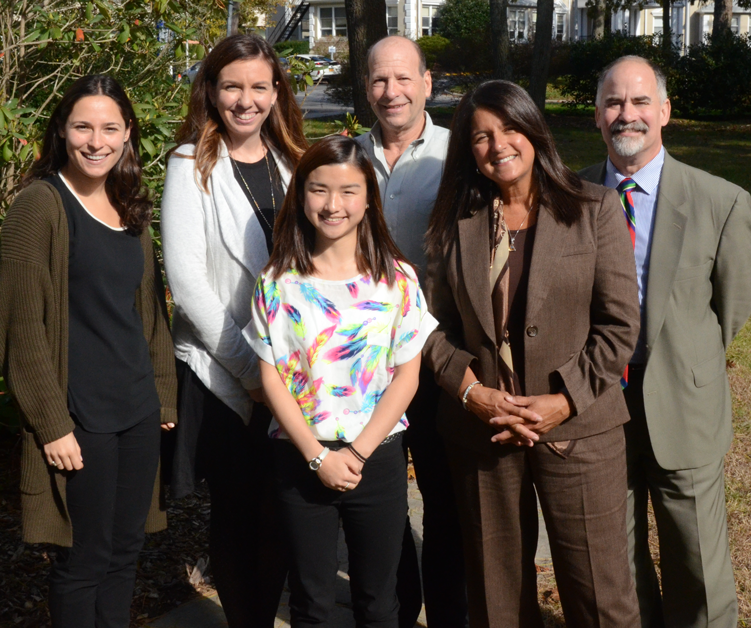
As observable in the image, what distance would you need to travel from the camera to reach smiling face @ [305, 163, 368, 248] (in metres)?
2.76

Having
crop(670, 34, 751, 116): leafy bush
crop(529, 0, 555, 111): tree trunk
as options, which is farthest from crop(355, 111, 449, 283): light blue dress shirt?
crop(670, 34, 751, 116): leafy bush

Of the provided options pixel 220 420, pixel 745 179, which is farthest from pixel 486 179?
pixel 745 179

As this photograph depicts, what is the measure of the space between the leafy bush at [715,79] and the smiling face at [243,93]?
21.7m

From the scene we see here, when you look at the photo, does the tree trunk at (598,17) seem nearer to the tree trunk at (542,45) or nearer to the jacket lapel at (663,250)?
the tree trunk at (542,45)

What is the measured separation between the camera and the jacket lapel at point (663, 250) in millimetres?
3018

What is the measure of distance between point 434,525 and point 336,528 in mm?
649

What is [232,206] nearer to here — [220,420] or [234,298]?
[234,298]

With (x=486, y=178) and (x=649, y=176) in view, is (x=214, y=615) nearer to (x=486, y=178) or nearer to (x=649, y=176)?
(x=486, y=178)

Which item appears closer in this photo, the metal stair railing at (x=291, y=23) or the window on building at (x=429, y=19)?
the metal stair railing at (x=291, y=23)

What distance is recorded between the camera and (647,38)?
26.4 metres

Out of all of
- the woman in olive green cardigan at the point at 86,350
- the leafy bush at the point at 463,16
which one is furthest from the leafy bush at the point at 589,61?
the woman in olive green cardigan at the point at 86,350

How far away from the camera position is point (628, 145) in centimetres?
313

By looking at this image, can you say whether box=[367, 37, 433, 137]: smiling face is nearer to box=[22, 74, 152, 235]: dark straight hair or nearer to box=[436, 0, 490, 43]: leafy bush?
box=[22, 74, 152, 235]: dark straight hair

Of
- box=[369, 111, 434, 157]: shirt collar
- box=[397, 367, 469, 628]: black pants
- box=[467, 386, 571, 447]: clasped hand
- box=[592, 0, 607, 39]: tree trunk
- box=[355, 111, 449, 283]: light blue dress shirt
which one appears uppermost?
box=[592, 0, 607, 39]: tree trunk
